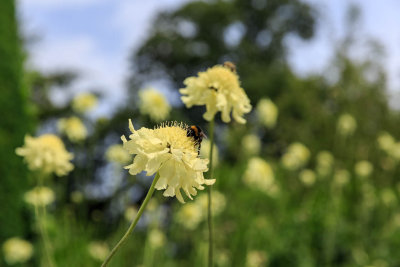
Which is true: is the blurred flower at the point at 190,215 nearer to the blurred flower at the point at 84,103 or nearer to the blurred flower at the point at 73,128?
the blurred flower at the point at 73,128

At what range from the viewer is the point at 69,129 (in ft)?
12.5

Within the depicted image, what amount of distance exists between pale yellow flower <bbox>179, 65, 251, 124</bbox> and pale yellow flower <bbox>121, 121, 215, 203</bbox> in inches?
19.8

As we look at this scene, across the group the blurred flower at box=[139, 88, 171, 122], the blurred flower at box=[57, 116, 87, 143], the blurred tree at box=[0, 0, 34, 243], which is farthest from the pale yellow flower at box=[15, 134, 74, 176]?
the blurred tree at box=[0, 0, 34, 243]

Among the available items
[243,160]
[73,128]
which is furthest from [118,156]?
[243,160]

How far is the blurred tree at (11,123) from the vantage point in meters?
4.66

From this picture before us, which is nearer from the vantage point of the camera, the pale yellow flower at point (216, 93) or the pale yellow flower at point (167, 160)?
the pale yellow flower at point (167, 160)

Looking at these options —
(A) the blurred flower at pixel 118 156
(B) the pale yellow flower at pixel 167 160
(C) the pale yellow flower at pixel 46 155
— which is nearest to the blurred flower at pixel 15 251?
(A) the blurred flower at pixel 118 156

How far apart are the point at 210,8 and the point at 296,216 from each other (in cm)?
1503

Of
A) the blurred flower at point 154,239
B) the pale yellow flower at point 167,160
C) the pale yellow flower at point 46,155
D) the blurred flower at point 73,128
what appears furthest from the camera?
the blurred flower at point 73,128

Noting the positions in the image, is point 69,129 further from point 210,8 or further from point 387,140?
point 210,8

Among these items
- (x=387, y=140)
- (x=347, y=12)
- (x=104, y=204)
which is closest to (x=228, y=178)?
(x=387, y=140)

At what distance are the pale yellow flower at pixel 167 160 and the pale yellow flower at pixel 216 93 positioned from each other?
1.65 feet

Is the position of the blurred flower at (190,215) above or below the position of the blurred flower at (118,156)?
below

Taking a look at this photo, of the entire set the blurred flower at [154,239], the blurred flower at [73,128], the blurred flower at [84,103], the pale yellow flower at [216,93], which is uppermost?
the blurred flower at [84,103]
